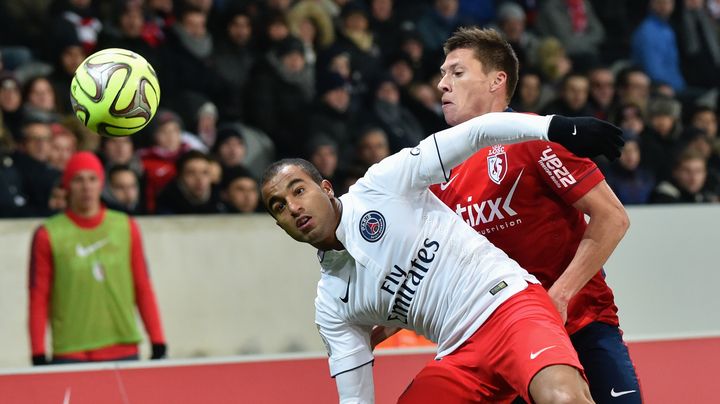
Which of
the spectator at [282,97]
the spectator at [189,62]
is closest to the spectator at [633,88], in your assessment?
the spectator at [282,97]

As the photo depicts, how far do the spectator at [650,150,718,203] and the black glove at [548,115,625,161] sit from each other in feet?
19.7

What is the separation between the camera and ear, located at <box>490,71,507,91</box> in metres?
4.32

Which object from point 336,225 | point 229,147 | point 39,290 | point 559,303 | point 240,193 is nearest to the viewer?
point 559,303

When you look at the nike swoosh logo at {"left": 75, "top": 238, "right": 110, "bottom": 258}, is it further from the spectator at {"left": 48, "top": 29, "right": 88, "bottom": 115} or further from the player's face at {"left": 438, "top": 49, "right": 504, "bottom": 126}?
the player's face at {"left": 438, "top": 49, "right": 504, "bottom": 126}

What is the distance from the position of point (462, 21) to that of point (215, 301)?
4.53 m

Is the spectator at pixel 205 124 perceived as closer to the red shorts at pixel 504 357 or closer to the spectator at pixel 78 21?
the spectator at pixel 78 21

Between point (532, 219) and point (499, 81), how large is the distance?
575mm

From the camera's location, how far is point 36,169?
24.9 feet

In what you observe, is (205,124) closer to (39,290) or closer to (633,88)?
(39,290)

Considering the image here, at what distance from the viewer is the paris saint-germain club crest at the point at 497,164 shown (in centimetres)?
414

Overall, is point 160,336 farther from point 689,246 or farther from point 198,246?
point 689,246

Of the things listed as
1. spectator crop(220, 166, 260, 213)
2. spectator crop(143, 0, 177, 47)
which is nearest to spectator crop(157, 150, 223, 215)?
spectator crop(220, 166, 260, 213)

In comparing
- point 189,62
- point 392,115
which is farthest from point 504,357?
point 392,115

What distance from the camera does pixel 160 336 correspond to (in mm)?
6984
